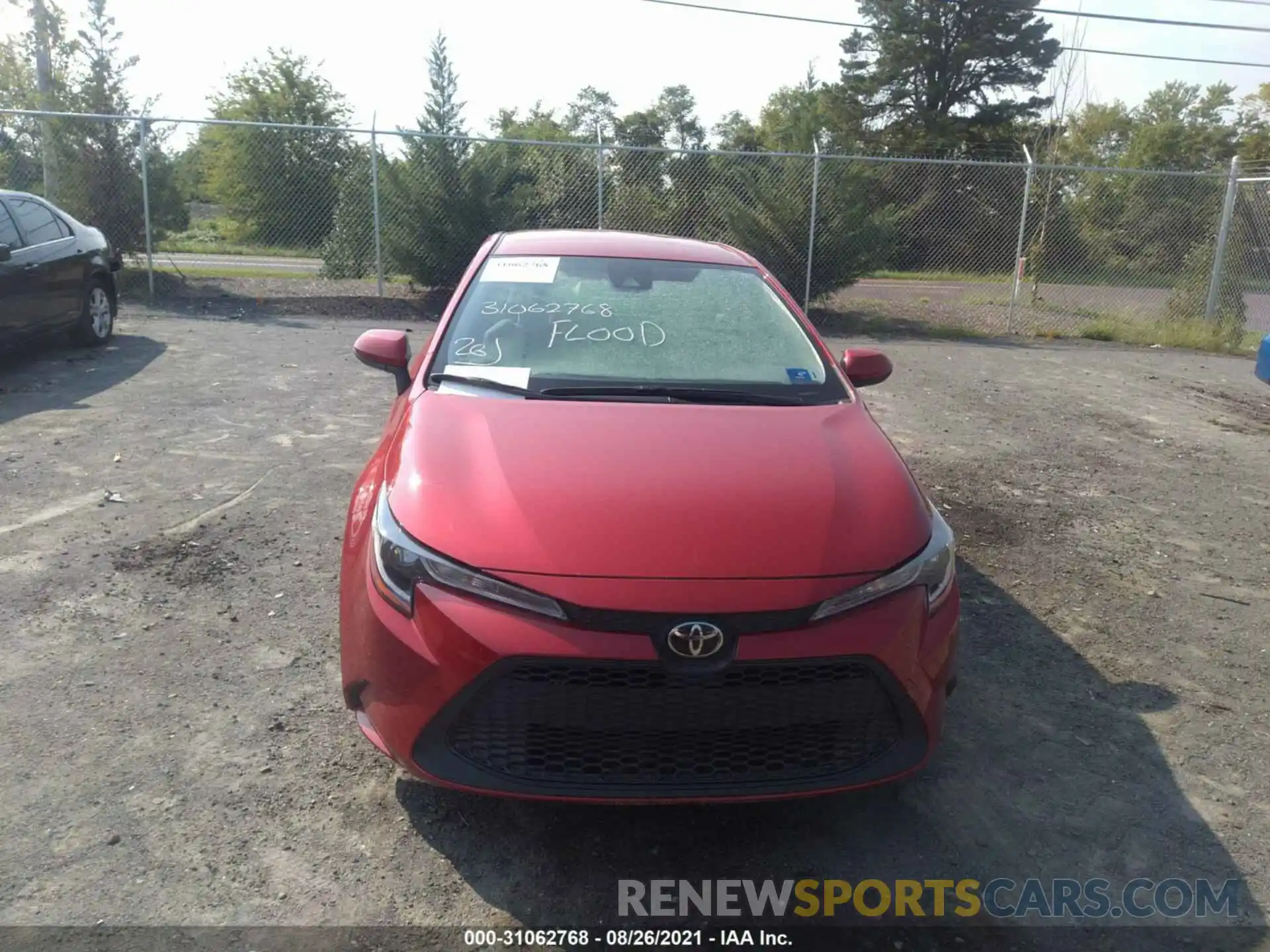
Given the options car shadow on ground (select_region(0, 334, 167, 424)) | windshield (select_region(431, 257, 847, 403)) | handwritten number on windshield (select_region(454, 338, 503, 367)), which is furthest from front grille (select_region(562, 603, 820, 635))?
car shadow on ground (select_region(0, 334, 167, 424))

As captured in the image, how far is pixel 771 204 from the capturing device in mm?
13164

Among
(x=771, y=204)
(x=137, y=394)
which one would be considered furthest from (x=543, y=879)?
(x=771, y=204)

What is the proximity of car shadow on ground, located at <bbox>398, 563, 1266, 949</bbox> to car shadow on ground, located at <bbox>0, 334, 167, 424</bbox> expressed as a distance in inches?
232

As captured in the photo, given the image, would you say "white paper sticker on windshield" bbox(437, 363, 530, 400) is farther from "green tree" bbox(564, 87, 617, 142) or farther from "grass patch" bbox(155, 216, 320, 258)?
"green tree" bbox(564, 87, 617, 142)

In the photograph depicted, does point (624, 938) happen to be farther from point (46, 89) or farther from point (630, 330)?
point (46, 89)

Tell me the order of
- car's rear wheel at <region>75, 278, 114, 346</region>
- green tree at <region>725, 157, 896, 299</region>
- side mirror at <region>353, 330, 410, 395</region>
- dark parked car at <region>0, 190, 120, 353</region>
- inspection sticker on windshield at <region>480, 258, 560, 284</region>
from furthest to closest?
green tree at <region>725, 157, 896, 299</region>, car's rear wheel at <region>75, 278, 114, 346</region>, dark parked car at <region>0, 190, 120, 353</region>, inspection sticker on windshield at <region>480, 258, 560, 284</region>, side mirror at <region>353, 330, 410, 395</region>

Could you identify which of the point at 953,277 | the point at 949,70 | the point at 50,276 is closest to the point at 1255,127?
the point at 949,70

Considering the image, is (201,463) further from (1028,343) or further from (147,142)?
(1028,343)

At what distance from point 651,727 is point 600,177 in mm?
11561

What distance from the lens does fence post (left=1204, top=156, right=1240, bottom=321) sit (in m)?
13.4

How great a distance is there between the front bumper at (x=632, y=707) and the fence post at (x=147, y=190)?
11.9 metres

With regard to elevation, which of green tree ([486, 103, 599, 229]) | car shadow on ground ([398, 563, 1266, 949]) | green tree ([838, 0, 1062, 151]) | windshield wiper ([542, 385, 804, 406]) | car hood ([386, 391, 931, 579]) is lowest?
car shadow on ground ([398, 563, 1266, 949])

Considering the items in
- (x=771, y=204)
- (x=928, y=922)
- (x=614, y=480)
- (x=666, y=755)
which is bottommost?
(x=928, y=922)

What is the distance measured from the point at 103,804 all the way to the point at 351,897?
0.86 m
